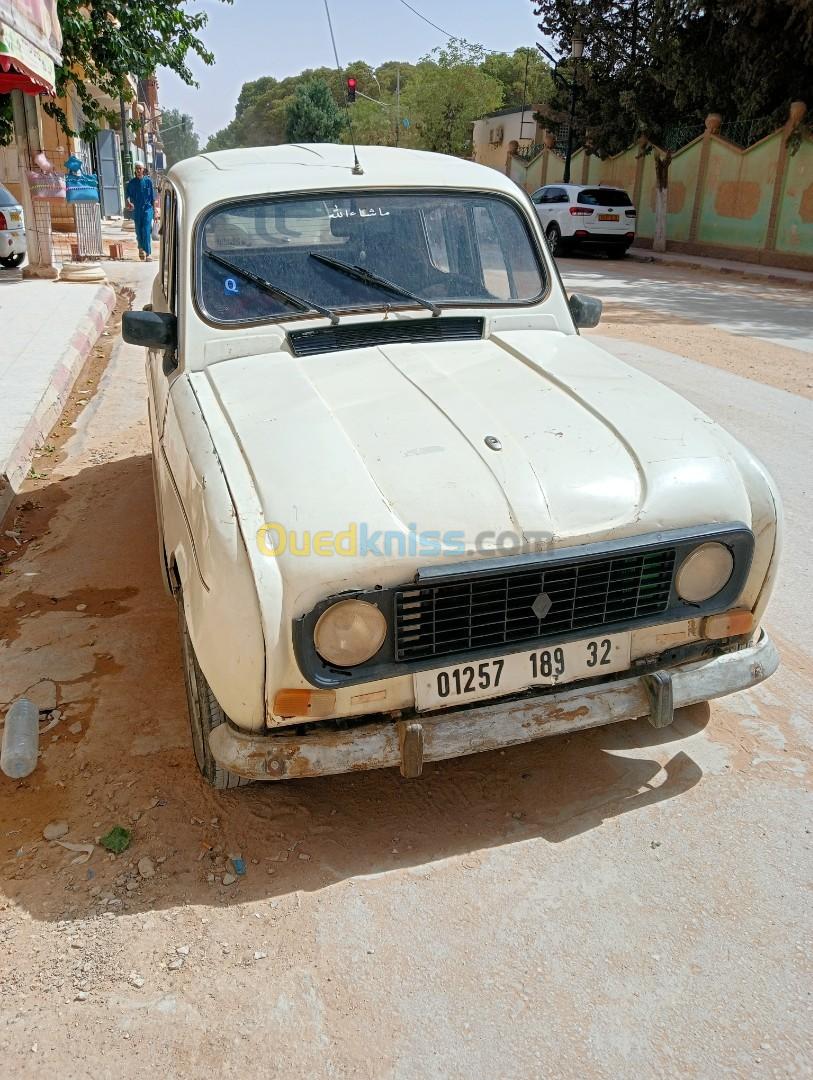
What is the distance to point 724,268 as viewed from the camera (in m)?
20.7

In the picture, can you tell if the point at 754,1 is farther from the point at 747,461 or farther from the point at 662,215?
the point at 747,461

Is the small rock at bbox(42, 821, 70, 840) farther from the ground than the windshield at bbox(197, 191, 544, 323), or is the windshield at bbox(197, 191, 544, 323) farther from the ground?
the windshield at bbox(197, 191, 544, 323)

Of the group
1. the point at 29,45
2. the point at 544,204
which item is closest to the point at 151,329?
the point at 29,45

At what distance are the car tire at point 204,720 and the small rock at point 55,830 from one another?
1.44ft

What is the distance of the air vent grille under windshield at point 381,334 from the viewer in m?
3.47

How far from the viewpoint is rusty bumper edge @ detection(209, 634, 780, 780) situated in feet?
8.13

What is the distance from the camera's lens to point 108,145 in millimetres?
32312

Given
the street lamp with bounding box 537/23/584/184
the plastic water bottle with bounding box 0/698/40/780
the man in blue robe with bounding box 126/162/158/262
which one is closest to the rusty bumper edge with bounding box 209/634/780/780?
the plastic water bottle with bounding box 0/698/40/780

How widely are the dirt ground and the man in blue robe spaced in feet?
51.1

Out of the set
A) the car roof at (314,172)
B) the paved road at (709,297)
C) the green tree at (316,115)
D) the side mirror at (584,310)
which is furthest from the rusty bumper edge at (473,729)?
the green tree at (316,115)

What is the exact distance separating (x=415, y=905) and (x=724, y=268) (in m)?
20.9

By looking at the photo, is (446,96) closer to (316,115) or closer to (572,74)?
(572,74)

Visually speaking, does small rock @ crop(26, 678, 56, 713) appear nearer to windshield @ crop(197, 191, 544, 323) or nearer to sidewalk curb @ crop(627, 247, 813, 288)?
windshield @ crop(197, 191, 544, 323)

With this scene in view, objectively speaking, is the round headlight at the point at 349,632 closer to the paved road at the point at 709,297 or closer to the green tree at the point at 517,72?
the paved road at the point at 709,297
